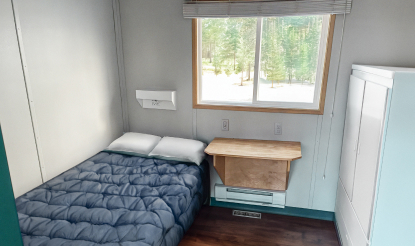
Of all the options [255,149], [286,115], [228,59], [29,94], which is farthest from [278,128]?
[29,94]

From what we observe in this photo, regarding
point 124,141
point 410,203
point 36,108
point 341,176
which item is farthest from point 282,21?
point 36,108

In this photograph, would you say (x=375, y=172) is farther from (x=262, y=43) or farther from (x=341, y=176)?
(x=262, y=43)

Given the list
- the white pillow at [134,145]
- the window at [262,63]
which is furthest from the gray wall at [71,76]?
the window at [262,63]

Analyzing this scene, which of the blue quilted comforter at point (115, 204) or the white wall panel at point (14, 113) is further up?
the white wall panel at point (14, 113)

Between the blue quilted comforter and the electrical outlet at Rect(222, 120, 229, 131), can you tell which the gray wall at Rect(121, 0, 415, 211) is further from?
the blue quilted comforter

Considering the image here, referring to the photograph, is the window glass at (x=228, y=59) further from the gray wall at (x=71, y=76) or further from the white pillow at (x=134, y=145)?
the gray wall at (x=71, y=76)

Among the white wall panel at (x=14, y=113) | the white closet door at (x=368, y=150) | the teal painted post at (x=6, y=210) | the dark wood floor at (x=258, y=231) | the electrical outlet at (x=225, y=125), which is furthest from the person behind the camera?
the electrical outlet at (x=225, y=125)

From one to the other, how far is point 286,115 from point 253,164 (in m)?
0.58

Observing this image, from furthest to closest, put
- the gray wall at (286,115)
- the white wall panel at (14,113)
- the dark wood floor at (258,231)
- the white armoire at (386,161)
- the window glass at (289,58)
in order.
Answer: the window glass at (289,58), the dark wood floor at (258,231), the gray wall at (286,115), the white wall panel at (14,113), the white armoire at (386,161)

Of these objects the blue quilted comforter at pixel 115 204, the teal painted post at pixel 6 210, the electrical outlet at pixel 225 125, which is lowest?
the blue quilted comforter at pixel 115 204

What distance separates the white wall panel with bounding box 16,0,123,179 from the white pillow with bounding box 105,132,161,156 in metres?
0.22

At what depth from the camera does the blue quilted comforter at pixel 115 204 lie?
4.96 feet

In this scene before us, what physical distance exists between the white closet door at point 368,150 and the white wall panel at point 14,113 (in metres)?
2.31

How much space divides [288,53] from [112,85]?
183 centimetres
